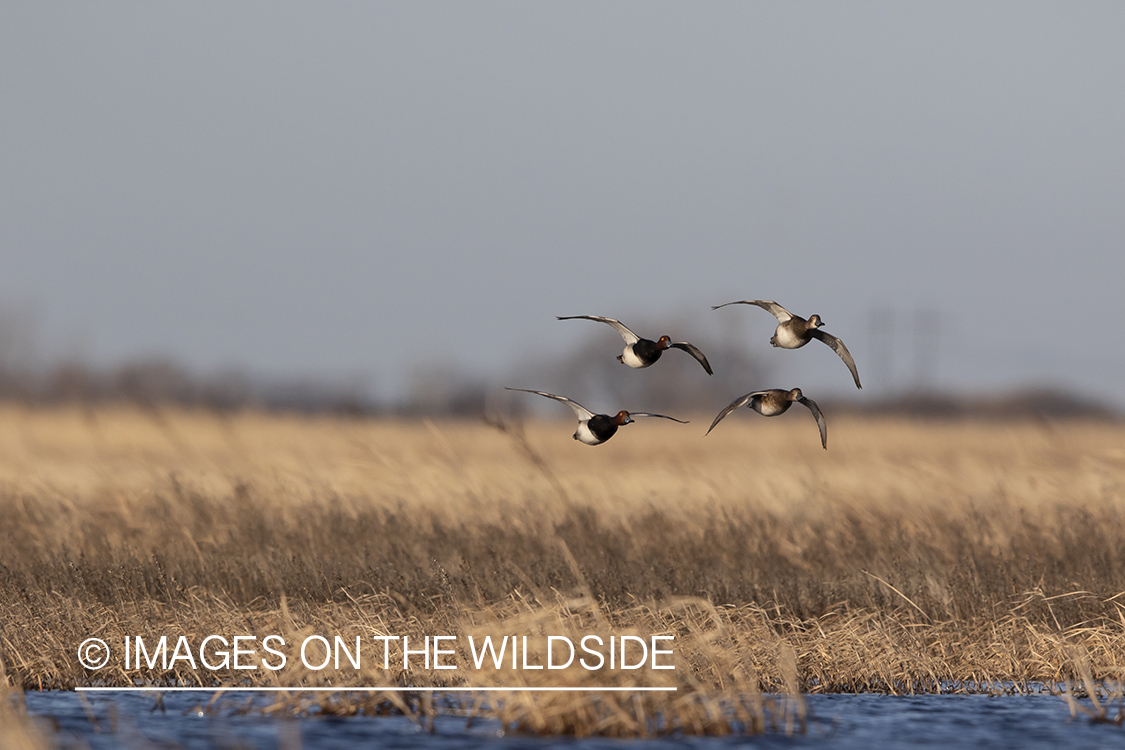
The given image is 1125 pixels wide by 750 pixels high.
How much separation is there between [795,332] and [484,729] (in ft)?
9.91

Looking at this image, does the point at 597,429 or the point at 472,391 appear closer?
the point at 597,429

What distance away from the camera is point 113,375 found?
62.7m

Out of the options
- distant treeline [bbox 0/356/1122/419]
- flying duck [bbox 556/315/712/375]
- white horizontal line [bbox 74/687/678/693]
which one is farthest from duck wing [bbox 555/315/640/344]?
distant treeline [bbox 0/356/1122/419]

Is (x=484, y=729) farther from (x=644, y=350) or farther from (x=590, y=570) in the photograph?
(x=590, y=570)

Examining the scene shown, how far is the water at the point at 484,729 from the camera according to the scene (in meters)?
7.50

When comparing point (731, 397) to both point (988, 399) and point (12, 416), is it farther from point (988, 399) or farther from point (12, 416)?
point (12, 416)

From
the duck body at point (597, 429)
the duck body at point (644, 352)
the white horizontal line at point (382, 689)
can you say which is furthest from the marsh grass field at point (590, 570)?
the duck body at point (644, 352)

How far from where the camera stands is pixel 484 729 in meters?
7.84

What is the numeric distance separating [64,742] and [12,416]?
1637 centimetres

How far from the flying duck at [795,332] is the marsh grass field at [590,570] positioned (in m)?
2.34

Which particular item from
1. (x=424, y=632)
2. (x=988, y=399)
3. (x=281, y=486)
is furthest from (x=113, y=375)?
(x=424, y=632)

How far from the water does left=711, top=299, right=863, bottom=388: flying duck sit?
7.76 feet

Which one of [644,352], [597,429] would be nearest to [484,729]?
[597,429]

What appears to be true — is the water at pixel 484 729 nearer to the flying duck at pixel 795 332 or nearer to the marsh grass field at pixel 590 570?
the marsh grass field at pixel 590 570
